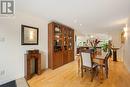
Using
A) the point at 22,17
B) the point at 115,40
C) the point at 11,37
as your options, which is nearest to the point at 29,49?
the point at 11,37

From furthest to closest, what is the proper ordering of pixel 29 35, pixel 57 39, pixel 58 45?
pixel 58 45, pixel 57 39, pixel 29 35

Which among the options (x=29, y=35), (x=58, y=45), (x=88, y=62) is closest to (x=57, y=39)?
(x=58, y=45)

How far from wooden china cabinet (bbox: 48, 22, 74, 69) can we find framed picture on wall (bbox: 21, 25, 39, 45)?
749mm

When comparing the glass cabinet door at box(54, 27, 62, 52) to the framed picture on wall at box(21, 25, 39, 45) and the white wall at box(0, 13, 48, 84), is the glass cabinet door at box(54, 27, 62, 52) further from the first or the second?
the white wall at box(0, 13, 48, 84)

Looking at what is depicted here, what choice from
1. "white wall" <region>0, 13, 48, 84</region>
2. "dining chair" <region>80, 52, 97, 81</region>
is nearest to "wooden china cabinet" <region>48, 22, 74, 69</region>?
"white wall" <region>0, 13, 48, 84</region>

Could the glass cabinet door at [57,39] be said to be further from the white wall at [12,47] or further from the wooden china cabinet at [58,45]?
the white wall at [12,47]

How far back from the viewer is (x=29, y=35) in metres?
4.38

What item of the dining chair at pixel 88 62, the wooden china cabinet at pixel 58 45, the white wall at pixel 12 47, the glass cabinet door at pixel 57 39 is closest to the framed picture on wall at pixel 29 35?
the white wall at pixel 12 47

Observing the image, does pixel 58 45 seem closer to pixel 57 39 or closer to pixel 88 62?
pixel 57 39

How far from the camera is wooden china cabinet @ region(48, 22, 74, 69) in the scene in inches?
207

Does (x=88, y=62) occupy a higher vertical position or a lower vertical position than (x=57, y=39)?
lower

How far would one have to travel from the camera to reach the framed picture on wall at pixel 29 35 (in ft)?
13.5

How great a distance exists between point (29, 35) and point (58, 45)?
1832 mm

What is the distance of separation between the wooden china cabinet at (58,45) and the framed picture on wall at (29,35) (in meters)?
0.75
